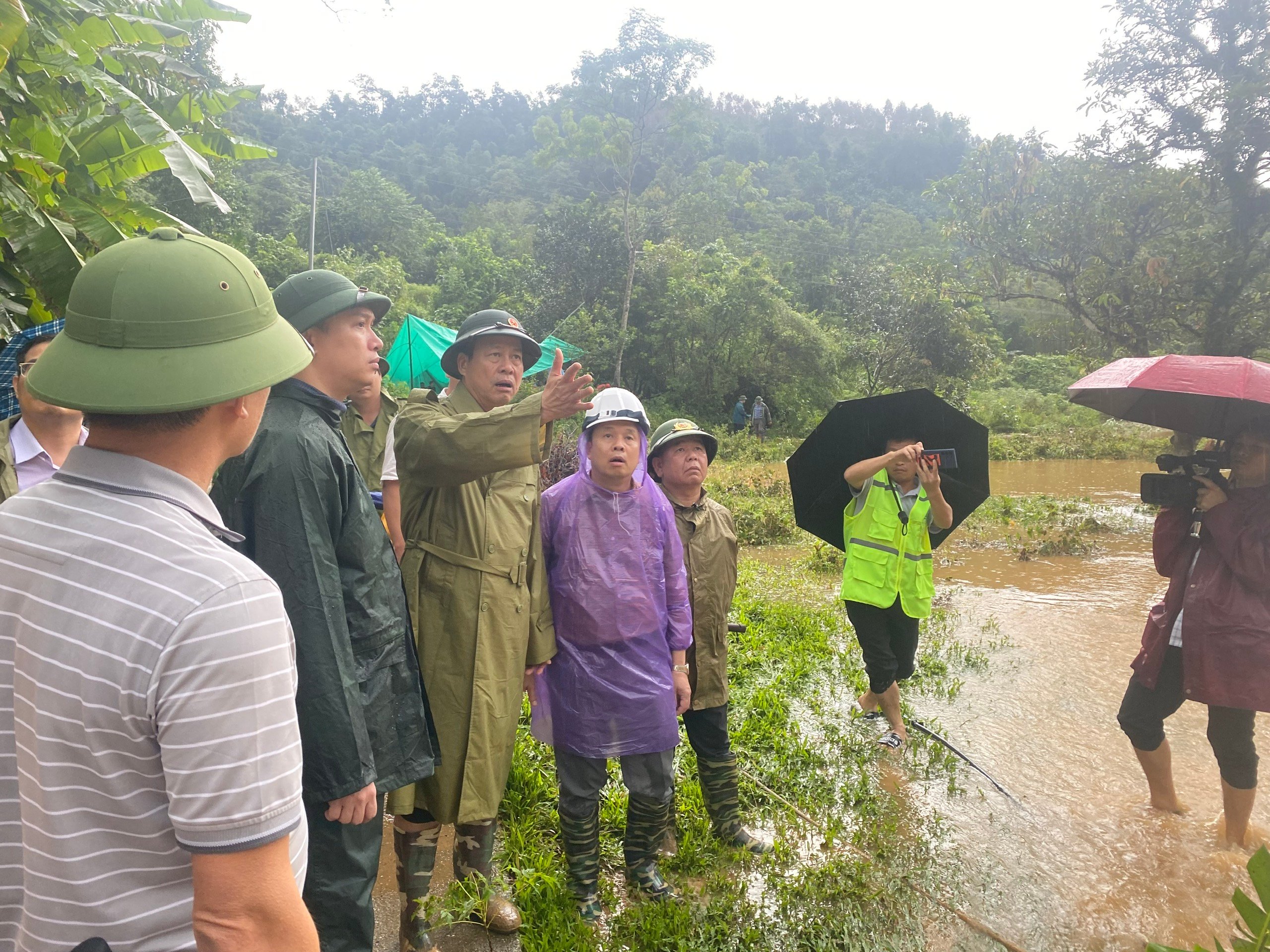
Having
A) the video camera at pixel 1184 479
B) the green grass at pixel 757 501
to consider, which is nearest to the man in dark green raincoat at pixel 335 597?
the video camera at pixel 1184 479

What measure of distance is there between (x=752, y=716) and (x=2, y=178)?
3.86 m

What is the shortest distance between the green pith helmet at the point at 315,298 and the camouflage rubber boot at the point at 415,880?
5.21ft

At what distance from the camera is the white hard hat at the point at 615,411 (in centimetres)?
282

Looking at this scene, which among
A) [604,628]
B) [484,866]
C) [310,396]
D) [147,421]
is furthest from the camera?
[604,628]

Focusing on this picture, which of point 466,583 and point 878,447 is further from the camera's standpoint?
point 878,447

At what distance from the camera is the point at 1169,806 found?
3707 mm

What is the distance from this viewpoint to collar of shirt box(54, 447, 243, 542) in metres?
1.00

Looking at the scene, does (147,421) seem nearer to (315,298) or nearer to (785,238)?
(315,298)

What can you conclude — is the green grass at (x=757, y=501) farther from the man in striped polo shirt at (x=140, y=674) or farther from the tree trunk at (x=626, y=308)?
the tree trunk at (x=626, y=308)

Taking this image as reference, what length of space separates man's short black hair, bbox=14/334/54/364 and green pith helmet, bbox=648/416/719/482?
2.27 metres

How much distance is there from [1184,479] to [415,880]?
336cm

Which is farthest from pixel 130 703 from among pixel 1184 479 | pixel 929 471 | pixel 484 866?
pixel 1184 479

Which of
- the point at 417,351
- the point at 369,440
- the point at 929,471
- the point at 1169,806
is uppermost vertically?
the point at 929,471

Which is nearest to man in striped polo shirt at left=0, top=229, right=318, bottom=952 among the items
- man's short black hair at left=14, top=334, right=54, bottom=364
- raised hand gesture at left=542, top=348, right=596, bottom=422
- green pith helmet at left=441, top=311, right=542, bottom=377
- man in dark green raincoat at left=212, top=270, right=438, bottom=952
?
man in dark green raincoat at left=212, top=270, right=438, bottom=952
